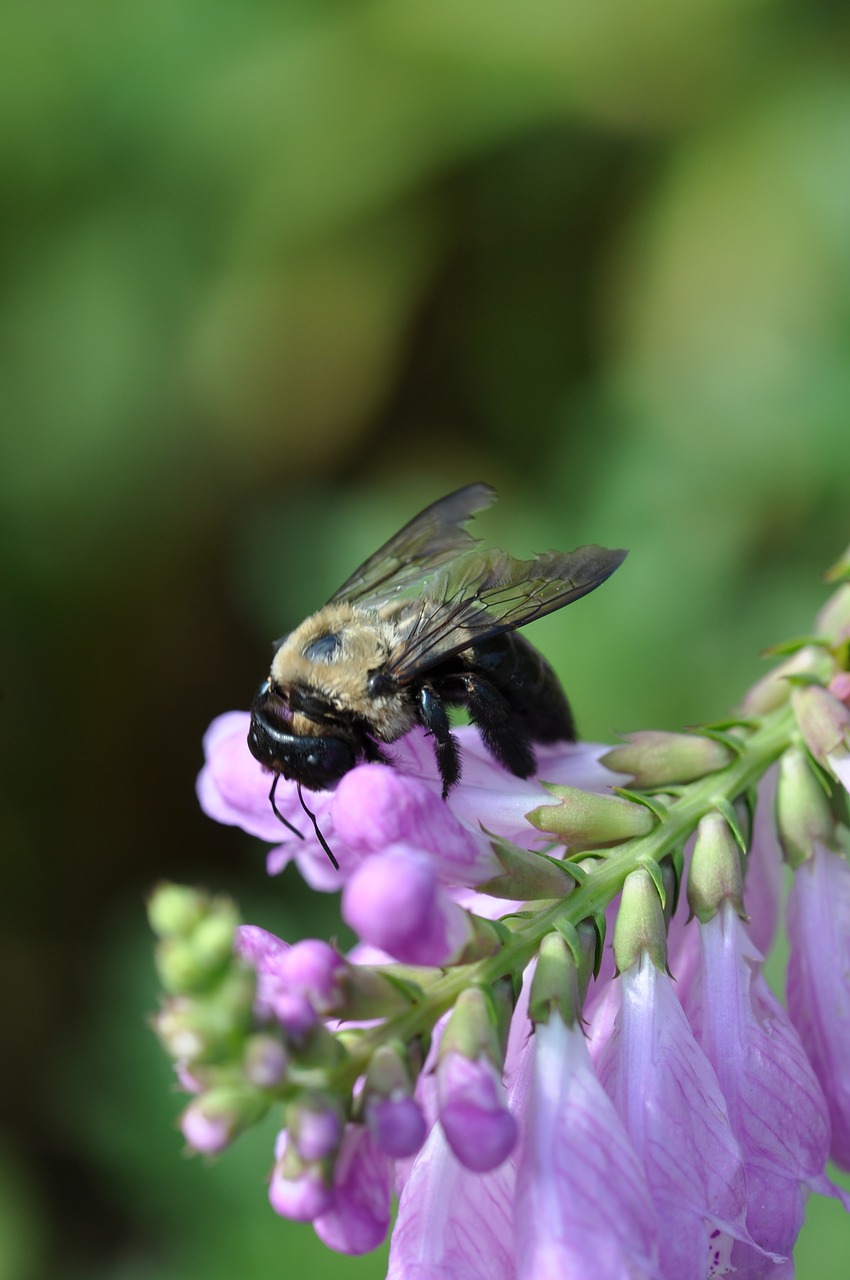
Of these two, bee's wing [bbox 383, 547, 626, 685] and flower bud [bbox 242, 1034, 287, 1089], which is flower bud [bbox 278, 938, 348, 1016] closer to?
flower bud [bbox 242, 1034, 287, 1089]

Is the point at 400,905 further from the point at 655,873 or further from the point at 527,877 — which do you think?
the point at 655,873

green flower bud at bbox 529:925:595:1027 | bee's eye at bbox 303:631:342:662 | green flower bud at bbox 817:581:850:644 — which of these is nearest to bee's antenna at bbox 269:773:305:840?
A: bee's eye at bbox 303:631:342:662

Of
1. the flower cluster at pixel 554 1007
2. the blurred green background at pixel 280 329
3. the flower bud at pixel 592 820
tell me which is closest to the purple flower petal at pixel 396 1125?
the flower cluster at pixel 554 1007

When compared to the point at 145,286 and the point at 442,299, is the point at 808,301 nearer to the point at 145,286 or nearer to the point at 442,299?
the point at 442,299

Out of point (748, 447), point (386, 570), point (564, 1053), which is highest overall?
point (386, 570)

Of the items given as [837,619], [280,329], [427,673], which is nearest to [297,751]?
[427,673]

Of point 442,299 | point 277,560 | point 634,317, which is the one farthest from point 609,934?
point 442,299

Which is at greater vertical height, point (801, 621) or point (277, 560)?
point (277, 560)
